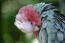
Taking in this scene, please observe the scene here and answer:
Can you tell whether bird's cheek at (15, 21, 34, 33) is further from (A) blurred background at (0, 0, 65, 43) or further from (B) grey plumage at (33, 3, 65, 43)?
(A) blurred background at (0, 0, 65, 43)

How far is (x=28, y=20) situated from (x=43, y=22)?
5cm

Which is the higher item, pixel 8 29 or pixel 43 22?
pixel 43 22

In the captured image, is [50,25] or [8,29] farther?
[8,29]

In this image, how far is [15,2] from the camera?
40.1 inches

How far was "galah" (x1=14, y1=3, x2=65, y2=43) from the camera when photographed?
62 cm

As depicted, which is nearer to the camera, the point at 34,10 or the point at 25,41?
the point at 34,10

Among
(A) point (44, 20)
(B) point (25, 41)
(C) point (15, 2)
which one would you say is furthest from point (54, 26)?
(B) point (25, 41)

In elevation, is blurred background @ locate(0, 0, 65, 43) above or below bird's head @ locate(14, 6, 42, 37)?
below

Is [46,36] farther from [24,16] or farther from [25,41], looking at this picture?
[25,41]

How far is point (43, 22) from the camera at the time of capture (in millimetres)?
643

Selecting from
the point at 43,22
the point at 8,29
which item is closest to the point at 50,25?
the point at 43,22

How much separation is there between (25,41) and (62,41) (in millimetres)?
564

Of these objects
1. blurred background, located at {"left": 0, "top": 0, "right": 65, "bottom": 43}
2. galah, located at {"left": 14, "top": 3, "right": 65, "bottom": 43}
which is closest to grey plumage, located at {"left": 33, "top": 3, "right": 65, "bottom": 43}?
galah, located at {"left": 14, "top": 3, "right": 65, "bottom": 43}

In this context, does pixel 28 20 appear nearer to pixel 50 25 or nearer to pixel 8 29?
pixel 50 25
